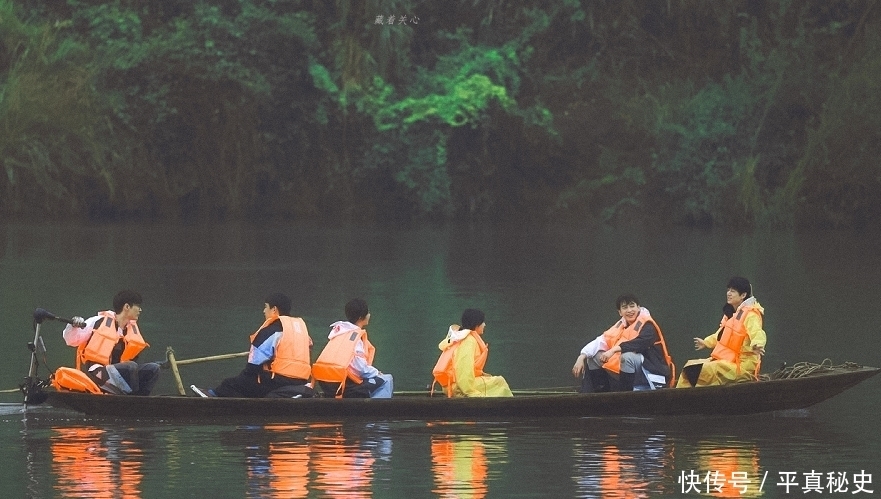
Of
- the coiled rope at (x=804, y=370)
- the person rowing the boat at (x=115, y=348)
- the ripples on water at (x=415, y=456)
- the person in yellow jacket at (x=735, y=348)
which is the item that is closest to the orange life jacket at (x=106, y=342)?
the person rowing the boat at (x=115, y=348)

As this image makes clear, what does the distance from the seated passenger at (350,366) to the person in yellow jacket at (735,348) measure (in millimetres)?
2556

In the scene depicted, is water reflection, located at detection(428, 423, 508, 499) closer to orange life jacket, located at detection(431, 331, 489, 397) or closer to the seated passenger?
orange life jacket, located at detection(431, 331, 489, 397)

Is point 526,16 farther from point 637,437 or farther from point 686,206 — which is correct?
point 637,437

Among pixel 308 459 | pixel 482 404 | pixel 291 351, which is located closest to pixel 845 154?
pixel 482 404

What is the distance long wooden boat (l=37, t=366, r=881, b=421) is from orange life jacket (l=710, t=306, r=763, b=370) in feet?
1.43

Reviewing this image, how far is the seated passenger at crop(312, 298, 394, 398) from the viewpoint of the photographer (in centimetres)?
1570

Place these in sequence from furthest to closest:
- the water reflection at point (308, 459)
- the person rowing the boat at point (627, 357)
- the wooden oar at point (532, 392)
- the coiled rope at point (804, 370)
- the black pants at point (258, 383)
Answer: the wooden oar at point (532, 392), the coiled rope at point (804, 370), the person rowing the boat at point (627, 357), the black pants at point (258, 383), the water reflection at point (308, 459)

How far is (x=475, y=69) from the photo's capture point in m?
52.2

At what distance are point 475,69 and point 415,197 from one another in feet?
12.6

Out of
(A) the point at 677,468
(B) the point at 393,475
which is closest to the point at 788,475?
(A) the point at 677,468

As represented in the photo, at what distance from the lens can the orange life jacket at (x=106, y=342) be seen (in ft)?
51.7

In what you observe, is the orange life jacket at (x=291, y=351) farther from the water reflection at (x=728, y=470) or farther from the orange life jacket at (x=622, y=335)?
the water reflection at (x=728, y=470)

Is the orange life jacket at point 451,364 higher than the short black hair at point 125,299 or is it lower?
lower

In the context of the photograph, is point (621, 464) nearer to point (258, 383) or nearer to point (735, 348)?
point (735, 348)
